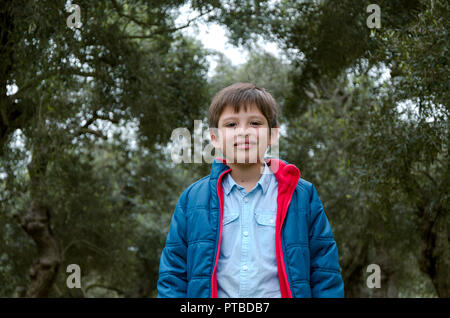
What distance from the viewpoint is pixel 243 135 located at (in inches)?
102

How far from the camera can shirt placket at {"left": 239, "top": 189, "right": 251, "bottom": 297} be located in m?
2.35

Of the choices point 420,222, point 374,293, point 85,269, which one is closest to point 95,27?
point 420,222

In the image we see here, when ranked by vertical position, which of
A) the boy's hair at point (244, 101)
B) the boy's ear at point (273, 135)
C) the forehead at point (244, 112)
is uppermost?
the boy's hair at point (244, 101)

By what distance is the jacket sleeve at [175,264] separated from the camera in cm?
243

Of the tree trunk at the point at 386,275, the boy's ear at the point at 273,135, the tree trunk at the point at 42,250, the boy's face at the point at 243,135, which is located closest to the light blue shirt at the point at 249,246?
the boy's face at the point at 243,135

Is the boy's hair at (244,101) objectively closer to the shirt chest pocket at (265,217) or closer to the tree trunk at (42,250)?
the shirt chest pocket at (265,217)

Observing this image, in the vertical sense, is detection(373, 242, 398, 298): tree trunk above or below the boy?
below

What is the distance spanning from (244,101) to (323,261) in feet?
2.94

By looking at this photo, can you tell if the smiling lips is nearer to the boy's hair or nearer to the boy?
the boy

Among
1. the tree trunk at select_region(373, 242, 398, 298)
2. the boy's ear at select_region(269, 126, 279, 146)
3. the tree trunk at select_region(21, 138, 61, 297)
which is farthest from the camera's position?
the tree trunk at select_region(373, 242, 398, 298)

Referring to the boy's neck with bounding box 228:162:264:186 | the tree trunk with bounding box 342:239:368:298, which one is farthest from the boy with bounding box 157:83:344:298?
the tree trunk with bounding box 342:239:368:298

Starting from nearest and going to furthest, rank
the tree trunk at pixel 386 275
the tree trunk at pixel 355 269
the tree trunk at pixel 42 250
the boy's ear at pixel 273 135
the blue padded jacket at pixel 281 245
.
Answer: the blue padded jacket at pixel 281 245, the boy's ear at pixel 273 135, the tree trunk at pixel 42 250, the tree trunk at pixel 355 269, the tree trunk at pixel 386 275

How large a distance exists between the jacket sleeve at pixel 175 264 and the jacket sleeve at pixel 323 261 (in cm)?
61

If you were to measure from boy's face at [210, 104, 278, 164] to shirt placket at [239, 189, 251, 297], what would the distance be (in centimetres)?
21
